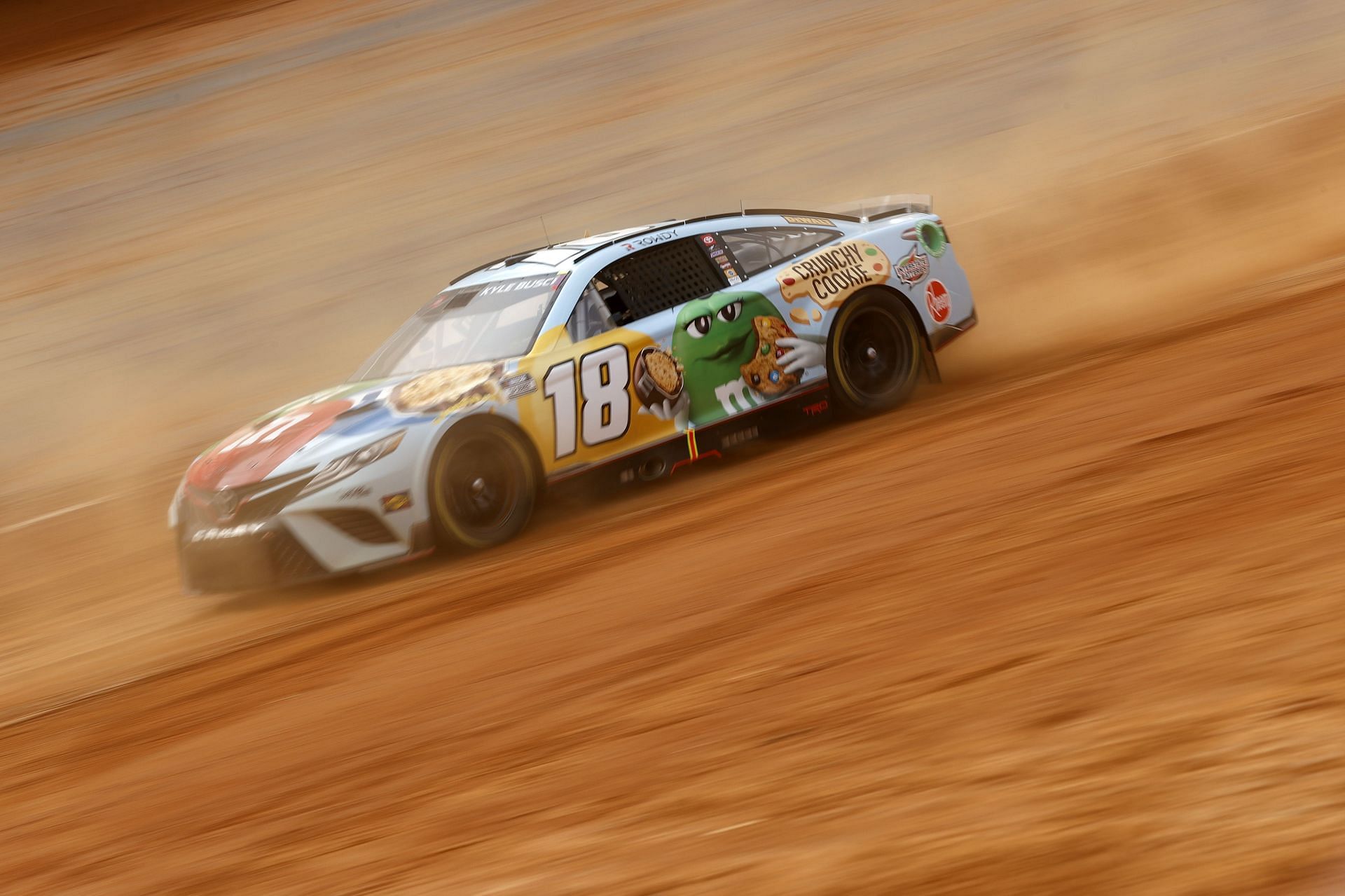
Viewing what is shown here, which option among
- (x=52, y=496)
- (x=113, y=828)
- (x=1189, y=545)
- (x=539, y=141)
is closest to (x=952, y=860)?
(x=1189, y=545)

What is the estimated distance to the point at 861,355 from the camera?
8.28 metres

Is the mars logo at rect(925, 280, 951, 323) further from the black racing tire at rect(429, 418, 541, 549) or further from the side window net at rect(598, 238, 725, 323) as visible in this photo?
the black racing tire at rect(429, 418, 541, 549)

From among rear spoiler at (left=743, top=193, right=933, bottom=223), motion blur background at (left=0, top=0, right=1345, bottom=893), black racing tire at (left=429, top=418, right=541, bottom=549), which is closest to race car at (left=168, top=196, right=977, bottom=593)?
black racing tire at (left=429, top=418, right=541, bottom=549)

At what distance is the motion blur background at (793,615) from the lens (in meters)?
3.35

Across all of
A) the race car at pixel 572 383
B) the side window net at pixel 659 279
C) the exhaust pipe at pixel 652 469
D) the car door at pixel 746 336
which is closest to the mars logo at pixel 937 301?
the race car at pixel 572 383

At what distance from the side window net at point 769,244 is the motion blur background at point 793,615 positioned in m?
1.00

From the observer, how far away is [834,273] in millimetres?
8156

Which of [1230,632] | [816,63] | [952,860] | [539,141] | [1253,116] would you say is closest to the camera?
[952,860]

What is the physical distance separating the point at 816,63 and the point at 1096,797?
17.0 meters

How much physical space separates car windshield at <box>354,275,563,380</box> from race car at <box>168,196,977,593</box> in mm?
14

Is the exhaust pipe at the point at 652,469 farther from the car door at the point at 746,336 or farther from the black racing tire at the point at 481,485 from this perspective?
the black racing tire at the point at 481,485

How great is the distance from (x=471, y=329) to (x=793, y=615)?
319 centimetres

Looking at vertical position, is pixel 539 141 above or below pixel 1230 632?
above

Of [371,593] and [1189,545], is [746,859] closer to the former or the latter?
[1189,545]
